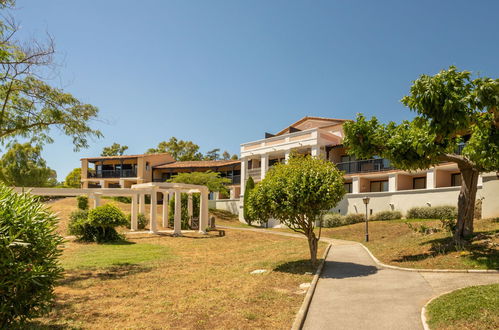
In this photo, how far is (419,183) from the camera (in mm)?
31531

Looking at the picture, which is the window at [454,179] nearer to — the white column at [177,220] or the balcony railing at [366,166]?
the balcony railing at [366,166]

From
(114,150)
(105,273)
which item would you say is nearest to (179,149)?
(114,150)

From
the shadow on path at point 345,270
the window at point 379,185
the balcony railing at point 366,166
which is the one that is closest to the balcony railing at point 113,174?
the balcony railing at point 366,166

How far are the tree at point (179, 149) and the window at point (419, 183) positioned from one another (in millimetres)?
40142

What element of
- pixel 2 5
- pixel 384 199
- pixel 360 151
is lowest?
pixel 384 199

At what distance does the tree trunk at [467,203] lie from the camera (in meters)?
13.3

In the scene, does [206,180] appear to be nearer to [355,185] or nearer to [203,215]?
[203,215]

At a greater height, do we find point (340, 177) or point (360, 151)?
point (360, 151)

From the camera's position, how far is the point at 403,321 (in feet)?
22.1

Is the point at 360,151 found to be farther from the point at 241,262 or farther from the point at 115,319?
the point at 115,319

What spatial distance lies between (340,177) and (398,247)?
192 inches

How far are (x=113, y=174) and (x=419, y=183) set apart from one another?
4073 centimetres

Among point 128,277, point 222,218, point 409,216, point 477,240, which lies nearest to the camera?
point 128,277

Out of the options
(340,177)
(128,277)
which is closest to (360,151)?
(340,177)
